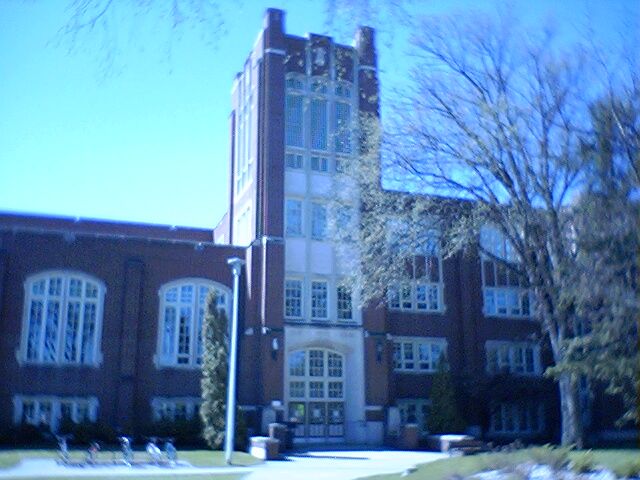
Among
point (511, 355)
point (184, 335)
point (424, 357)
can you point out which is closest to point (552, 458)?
point (184, 335)

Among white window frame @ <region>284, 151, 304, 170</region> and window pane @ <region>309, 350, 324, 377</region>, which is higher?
white window frame @ <region>284, 151, 304, 170</region>

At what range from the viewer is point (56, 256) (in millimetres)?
29578

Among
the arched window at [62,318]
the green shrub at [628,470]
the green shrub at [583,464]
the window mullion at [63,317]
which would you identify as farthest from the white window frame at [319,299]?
the green shrub at [628,470]

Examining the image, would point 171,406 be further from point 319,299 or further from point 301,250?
point 301,250

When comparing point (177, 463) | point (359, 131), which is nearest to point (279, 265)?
point (359, 131)

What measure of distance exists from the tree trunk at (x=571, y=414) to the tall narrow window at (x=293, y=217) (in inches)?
520

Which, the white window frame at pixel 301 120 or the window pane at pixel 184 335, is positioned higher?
the white window frame at pixel 301 120

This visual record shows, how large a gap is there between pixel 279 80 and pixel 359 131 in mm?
7895

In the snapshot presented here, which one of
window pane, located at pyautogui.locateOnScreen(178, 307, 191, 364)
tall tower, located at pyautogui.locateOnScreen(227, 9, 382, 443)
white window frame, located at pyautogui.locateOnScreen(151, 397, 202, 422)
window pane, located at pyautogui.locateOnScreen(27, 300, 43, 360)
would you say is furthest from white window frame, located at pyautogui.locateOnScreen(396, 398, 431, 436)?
window pane, located at pyautogui.locateOnScreen(27, 300, 43, 360)

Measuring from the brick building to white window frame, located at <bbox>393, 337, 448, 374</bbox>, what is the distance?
2.5 inches

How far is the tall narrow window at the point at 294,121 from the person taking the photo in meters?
33.4

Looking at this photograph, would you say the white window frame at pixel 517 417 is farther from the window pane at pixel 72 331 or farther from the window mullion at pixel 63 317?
the window mullion at pixel 63 317

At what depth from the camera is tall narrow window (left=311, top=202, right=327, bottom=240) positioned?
32969 millimetres

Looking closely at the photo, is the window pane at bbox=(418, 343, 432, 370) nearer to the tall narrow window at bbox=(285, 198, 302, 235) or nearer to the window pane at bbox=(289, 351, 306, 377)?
the window pane at bbox=(289, 351, 306, 377)
